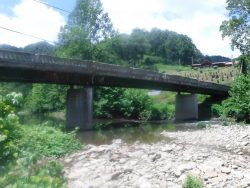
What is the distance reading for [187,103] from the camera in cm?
6744

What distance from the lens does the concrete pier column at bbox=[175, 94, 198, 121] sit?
66062mm

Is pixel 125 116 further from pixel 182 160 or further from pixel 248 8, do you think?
pixel 182 160

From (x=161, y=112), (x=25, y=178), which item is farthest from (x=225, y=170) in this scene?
(x=161, y=112)

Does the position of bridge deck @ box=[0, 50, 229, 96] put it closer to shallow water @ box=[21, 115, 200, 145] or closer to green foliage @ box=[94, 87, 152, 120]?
shallow water @ box=[21, 115, 200, 145]

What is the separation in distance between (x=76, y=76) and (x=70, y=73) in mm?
2070

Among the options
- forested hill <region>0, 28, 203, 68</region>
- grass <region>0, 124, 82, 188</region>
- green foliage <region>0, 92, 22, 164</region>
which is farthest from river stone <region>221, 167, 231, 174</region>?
forested hill <region>0, 28, 203, 68</region>

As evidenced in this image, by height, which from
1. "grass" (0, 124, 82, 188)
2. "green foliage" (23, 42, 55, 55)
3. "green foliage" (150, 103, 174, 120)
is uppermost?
"green foliage" (23, 42, 55, 55)

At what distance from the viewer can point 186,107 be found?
219 ft

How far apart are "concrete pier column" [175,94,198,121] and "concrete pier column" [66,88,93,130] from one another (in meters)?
24.3

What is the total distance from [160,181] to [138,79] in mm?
36287

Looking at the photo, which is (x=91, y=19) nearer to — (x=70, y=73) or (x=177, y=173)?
(x=70, y=73)

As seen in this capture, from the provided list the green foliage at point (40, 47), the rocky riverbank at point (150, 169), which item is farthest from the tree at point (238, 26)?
the green foliage at point (40, 47)

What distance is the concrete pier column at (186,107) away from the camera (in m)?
66.1

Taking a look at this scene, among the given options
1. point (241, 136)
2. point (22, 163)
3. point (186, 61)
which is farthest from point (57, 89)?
point (186, 61)
